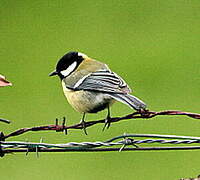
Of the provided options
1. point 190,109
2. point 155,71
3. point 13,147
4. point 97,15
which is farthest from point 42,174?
point 97,15

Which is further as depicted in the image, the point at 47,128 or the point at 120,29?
the point at 120,29

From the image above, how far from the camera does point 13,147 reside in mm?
4172

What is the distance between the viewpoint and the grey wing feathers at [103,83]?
4.89 m

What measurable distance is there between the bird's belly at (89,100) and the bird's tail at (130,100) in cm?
10

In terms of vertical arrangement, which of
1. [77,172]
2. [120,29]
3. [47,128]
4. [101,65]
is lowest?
[77,172]

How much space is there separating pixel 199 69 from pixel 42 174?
8.93 ft

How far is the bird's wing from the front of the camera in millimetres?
4887

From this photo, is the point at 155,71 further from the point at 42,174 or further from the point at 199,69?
the point at 42,174

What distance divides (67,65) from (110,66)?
159 inches

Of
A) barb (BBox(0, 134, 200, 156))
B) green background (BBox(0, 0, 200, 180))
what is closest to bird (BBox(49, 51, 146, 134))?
barb (BBox(0, 134, 200, 156))

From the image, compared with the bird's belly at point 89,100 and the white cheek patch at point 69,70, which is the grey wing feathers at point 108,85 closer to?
the bird's belly at point 89,100

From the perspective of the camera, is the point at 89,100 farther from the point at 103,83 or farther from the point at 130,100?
the point at 130,100

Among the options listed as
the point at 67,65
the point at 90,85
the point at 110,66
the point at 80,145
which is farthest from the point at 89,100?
the point at 110,66

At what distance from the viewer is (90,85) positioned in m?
5.09
